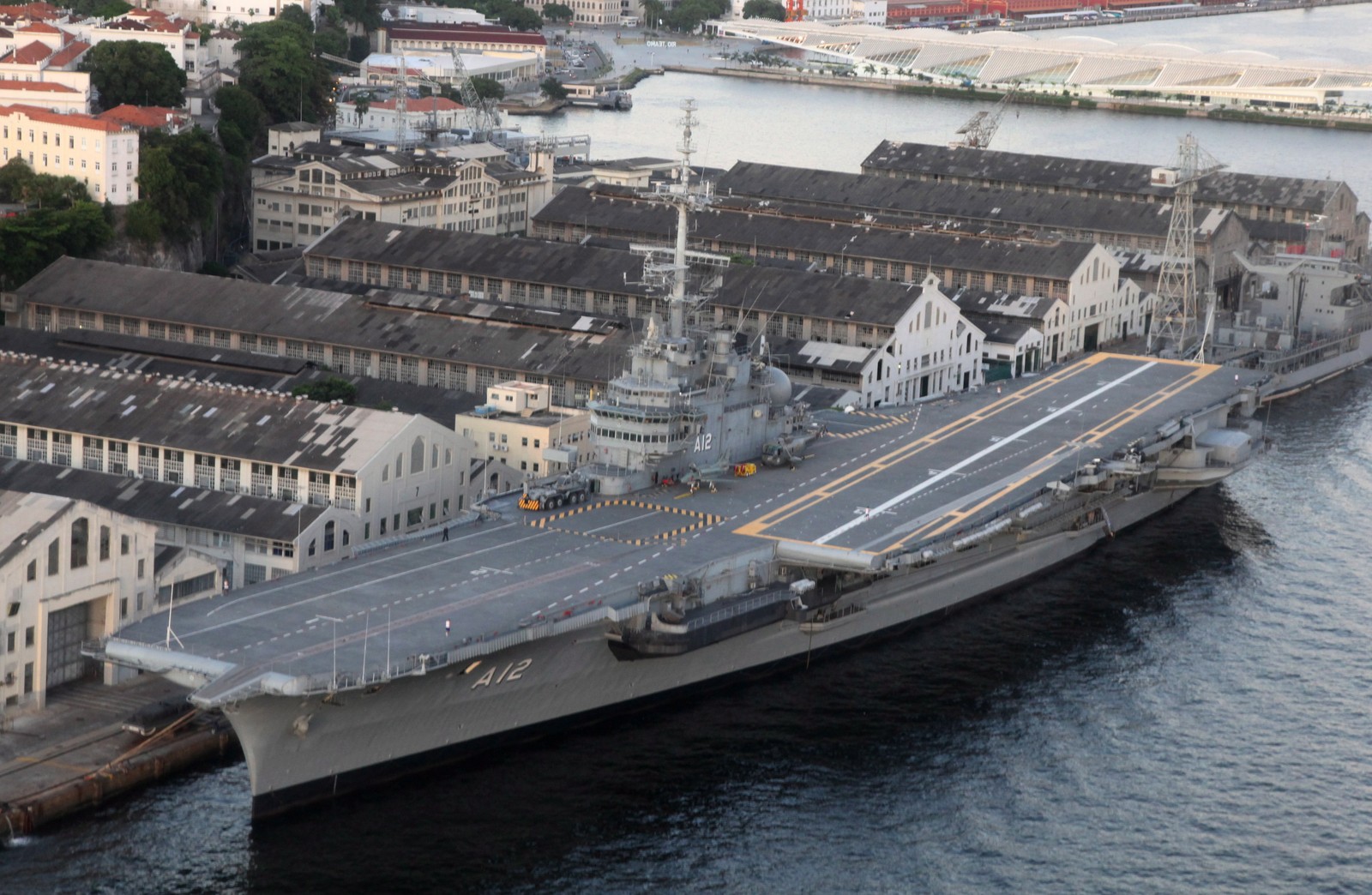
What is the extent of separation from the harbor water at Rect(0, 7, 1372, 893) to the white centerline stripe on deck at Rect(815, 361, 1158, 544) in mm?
3764

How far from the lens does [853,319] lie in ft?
273

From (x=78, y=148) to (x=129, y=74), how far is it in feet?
61.7

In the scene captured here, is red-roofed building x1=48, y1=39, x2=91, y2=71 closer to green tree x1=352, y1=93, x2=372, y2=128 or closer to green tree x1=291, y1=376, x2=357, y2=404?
green tree x1=352, y1=93, x2=372, y2=128

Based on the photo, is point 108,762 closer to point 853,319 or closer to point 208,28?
point 853,319

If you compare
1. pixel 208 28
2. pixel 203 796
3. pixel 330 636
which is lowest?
pixel 203 796

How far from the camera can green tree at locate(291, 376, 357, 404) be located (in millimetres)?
68875

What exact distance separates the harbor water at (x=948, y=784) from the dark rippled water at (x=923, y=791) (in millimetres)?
84

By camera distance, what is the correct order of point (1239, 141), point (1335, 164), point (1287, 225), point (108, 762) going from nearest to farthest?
point (108, 762), point (1287, 225), point (1335, 164), point (1239, 141)

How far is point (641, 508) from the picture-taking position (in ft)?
193

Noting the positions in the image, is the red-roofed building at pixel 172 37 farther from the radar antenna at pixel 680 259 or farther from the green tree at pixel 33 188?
the radar antenna at pixel 680 259

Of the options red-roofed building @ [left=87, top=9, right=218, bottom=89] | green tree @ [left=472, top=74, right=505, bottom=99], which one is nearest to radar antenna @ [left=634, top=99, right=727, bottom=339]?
red-roofed building @ [left=87, top=9, right=218, bottom=89]

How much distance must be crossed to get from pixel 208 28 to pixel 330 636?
94805mm

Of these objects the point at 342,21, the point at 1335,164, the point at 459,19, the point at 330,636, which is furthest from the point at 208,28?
the point at 330,636

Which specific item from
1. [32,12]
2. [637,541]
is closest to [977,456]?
[637,541]
